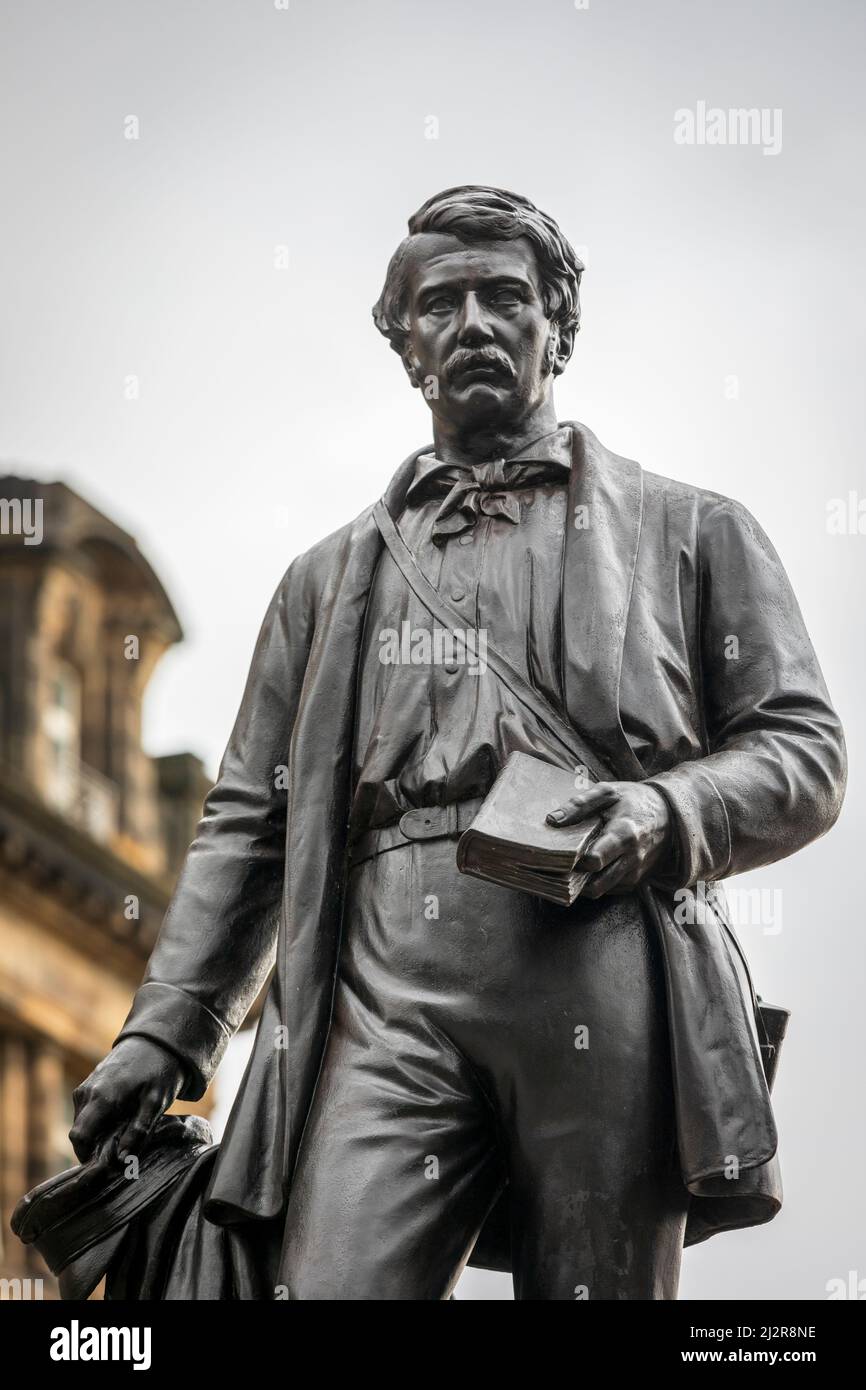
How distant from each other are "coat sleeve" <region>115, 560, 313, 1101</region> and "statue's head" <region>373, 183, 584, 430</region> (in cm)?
67

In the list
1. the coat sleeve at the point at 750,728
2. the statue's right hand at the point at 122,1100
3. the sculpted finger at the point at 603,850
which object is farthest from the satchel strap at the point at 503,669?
the statue's right hand at the point at 122,1100

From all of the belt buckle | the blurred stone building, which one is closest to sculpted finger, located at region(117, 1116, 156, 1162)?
the belt buckle

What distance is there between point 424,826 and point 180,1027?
2.67 feet

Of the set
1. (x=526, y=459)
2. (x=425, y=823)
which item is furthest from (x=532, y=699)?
(x=526, y=459)

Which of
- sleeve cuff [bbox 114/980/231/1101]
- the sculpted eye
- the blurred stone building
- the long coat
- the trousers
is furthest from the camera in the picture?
the blurred stone building

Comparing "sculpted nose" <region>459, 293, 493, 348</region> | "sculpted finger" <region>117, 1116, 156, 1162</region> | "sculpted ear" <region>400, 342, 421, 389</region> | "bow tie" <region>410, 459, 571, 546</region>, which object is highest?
"sculpted nose" <region>459, 293, 493, 348</region>

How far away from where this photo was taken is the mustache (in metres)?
7.89

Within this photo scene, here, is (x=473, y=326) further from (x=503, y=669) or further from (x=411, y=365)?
(x=503, y=669)

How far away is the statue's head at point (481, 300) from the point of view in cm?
793

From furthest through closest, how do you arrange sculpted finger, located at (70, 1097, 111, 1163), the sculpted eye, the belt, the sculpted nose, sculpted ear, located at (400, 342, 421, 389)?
sculpted ear, located at (400, 342, 421, 389) → the sculpted eye → the sculpted nose → sculpted finger, located at (70, 1097, 111, 1163) → the belt

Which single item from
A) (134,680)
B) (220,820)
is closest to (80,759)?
(134,680)

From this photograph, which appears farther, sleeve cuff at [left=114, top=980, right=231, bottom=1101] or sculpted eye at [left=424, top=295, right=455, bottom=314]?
sculpted eye at [left=424, top=295, right=455, bottom=314]

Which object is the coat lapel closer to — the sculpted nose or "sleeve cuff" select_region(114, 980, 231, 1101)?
the sculpted nose

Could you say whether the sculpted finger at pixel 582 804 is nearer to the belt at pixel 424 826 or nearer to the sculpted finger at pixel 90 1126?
the belt at pixel 424 826
